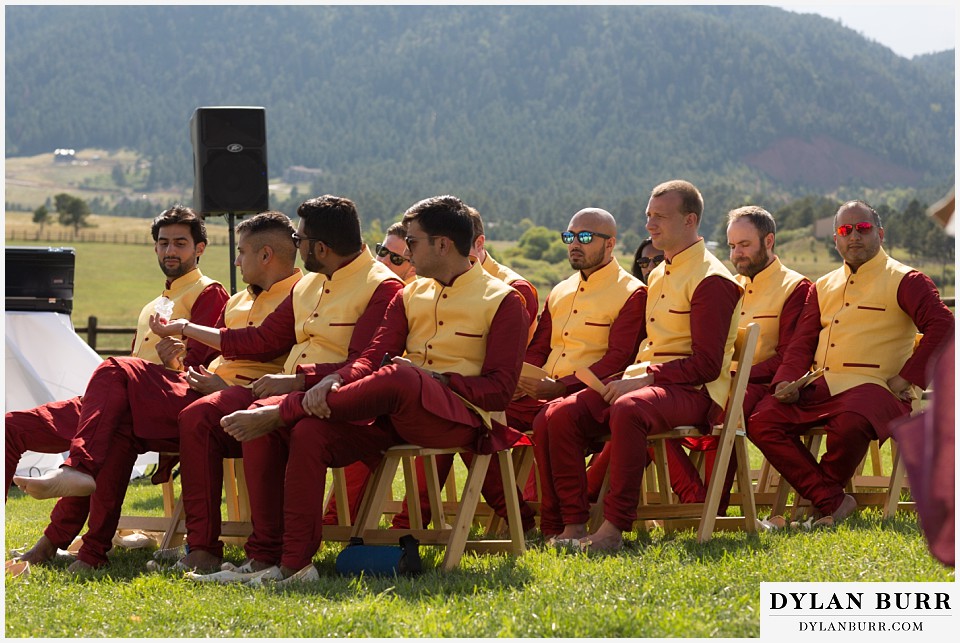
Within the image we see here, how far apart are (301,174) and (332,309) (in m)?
169

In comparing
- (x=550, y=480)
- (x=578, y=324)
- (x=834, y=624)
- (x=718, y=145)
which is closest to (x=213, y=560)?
(x=550, y=480)

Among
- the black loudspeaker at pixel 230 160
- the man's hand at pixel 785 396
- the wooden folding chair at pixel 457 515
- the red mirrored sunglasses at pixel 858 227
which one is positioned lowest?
the wooden folding chair at pixel 457 515

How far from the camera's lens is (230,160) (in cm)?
864

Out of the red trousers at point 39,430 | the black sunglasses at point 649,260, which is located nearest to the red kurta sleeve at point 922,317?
the black sunglasses at point 649,260

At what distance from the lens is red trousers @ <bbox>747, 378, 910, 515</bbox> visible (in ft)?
19.2

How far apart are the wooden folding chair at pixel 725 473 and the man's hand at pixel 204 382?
1.85m

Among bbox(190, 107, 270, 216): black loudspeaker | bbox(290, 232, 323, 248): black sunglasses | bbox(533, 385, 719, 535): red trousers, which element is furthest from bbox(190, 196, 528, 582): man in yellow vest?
bbox(190, 107, 270, 216): black loudspeaker

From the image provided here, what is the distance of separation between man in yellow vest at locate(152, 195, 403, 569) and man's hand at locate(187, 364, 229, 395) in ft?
0.53

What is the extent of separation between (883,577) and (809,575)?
25 centimetres

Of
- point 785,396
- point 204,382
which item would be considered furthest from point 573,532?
point 204,382

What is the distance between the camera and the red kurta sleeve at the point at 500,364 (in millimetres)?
4945

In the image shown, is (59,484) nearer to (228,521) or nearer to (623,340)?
(228,521)

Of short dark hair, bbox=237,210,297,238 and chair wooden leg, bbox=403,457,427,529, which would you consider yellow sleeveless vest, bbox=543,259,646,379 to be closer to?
chair wooden leg, bbox=403,457,427,529

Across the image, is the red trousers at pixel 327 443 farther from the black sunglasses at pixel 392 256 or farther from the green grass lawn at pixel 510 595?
the black sunglasses at pixel 392 256
